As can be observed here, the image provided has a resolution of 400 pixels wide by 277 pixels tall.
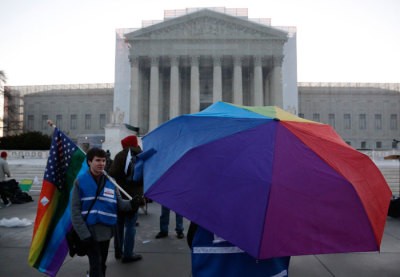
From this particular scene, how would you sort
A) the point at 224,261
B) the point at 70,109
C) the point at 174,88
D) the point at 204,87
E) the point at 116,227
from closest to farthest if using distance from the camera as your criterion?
the point at 224,261 → the point at 116,227 → the point at 174,88 → the point at 204,87 → the point at 70,109

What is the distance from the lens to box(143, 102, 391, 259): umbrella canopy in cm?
193

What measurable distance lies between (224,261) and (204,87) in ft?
141

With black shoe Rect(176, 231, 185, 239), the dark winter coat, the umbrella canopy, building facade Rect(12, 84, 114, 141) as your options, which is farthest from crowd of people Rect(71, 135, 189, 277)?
building facade Rect(12, 84, 114, 141)

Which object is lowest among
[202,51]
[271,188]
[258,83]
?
[271,188]

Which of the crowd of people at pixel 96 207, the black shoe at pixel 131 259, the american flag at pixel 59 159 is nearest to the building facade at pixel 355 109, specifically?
the black shoe at pixel 131 259

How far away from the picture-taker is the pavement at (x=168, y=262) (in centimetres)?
438

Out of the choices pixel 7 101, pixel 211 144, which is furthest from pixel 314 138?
pixel 7 101

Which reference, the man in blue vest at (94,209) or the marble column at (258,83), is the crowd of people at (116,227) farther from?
the marble column at (258,83)

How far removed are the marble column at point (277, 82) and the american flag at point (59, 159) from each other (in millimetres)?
34316

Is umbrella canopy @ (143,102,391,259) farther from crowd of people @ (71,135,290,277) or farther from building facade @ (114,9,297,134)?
building facade @ (114,9,297,134)

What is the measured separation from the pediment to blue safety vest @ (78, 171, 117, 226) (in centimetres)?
3606

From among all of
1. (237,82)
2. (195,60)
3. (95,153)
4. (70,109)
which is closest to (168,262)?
(95,153)

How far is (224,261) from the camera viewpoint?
8.13ft

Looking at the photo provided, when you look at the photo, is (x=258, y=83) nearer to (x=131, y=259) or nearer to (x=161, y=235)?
(x=161, y=235)
